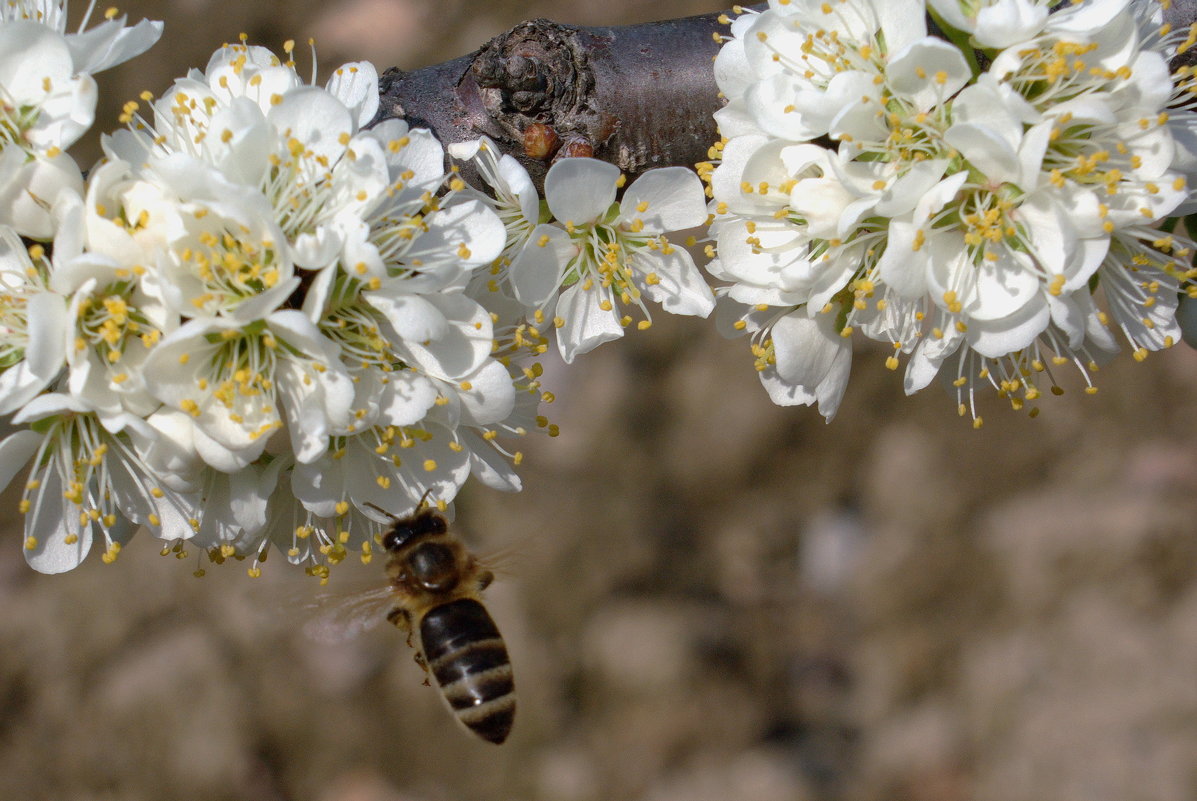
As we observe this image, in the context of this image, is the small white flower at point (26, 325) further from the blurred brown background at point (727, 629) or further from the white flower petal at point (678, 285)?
the blurred brown background at point (727, 629)

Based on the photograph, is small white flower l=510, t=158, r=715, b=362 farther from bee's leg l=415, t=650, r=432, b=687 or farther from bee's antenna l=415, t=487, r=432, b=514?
bee's leg l=415, t=650, r=432, b=687

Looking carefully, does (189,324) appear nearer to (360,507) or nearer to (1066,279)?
(360,507)

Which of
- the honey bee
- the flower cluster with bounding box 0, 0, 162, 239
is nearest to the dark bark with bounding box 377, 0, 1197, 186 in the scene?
the flower cluster with bounding box 0, 0, 162, 239

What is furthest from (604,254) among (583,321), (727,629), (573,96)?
(727,629)

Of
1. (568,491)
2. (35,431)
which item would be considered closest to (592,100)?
(35,431)

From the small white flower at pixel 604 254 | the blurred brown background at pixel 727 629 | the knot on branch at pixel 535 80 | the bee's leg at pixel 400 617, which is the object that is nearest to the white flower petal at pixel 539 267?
the small white flower at pixel 604 254

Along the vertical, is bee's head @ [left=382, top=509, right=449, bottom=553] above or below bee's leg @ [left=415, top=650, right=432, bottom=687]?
above
